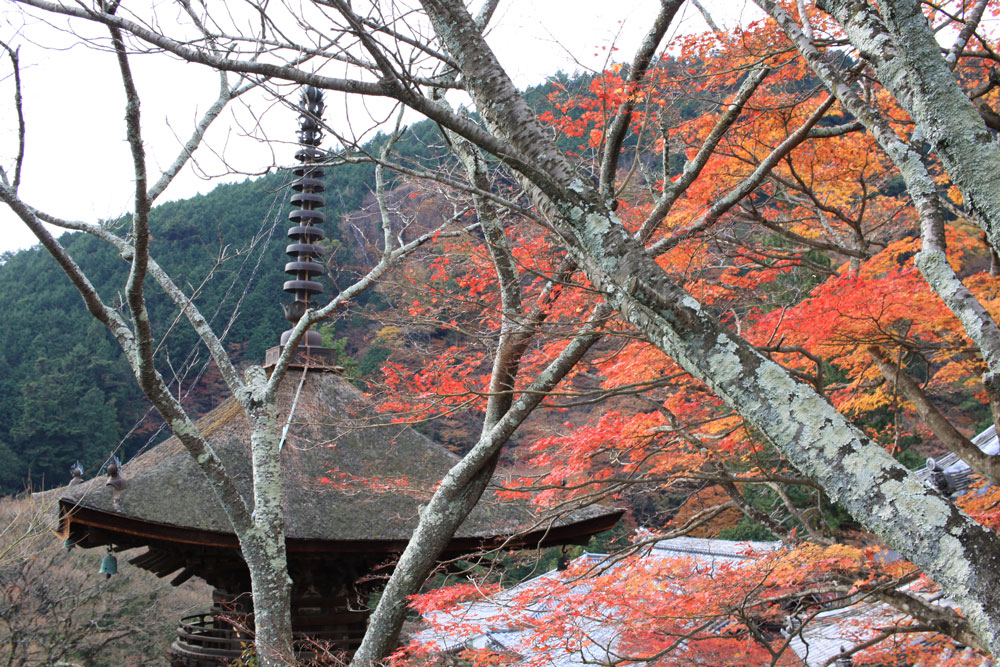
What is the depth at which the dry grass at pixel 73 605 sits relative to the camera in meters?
8.88

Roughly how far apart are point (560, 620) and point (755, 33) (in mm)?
4145

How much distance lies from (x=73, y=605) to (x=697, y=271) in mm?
9910

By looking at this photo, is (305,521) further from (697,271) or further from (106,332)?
(106,332)

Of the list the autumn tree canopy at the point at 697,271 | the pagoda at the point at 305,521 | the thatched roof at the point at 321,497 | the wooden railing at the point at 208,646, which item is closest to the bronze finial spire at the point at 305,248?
the thatched roof at the point at 321,497

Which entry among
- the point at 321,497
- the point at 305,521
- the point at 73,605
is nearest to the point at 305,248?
the point at 321,497

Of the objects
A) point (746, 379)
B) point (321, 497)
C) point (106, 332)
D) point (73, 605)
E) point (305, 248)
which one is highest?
point (106, 332)

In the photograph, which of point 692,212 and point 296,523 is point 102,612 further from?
point 692,212

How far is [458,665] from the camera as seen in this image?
4297mm

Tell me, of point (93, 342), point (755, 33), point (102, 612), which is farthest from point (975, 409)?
point (93, 342)

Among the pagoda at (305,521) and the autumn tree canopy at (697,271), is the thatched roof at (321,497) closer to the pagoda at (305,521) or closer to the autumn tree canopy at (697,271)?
the pagoda at (305,521)

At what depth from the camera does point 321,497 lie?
5.47m

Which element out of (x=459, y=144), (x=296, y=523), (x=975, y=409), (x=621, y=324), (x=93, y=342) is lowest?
(x=975, y=409)

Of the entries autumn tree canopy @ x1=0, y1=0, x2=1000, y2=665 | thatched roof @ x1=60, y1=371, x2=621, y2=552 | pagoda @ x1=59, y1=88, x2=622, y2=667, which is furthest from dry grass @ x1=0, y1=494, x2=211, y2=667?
autumn tree canopy @ x1=0, y1=0, x2=1000, y2=665

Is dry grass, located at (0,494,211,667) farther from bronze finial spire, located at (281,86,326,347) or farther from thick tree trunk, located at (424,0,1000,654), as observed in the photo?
thick tree trunk, located at (424,0,1000,654)
